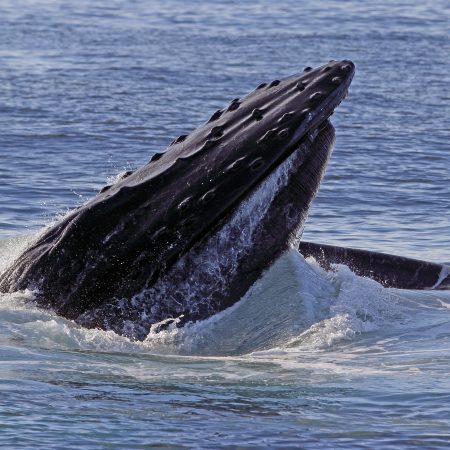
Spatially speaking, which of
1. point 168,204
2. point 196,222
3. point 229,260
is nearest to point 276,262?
point 229,260

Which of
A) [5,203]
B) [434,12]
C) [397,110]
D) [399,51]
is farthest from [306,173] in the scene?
[434,12]

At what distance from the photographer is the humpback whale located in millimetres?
8594

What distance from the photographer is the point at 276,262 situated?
918 centimetres

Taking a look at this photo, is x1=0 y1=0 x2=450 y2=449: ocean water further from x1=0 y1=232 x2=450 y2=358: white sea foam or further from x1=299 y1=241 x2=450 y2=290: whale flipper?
x1=299 y1=241 x2=450 y2=290: whale flipper

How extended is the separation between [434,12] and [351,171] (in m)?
18.5

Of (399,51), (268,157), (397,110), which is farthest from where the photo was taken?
(399,51)

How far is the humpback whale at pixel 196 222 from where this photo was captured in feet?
28.2

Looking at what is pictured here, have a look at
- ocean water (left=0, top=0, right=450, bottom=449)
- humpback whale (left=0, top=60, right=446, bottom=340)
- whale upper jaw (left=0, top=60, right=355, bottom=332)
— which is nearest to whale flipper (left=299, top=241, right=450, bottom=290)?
ocean water (left=0, top=0, right=450, bottom=449)

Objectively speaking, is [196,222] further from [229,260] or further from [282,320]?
[282,320]

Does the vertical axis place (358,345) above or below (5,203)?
below

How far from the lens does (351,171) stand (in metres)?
18.4

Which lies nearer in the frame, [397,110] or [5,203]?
[5,203]

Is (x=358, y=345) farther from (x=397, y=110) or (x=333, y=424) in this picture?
(x=397, y=110)

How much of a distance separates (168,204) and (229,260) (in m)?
0.66
